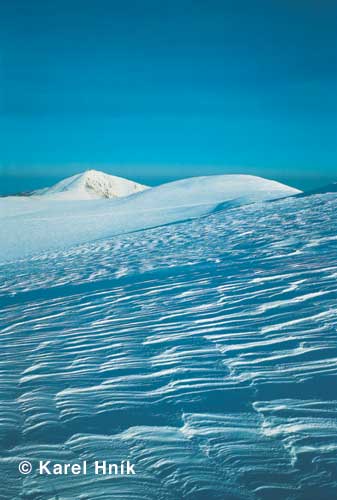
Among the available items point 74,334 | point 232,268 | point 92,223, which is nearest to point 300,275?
point 232,268

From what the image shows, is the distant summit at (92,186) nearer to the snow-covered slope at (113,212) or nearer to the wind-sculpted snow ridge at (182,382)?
the snow-covered slope at (113,212)

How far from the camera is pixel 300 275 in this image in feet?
16.4

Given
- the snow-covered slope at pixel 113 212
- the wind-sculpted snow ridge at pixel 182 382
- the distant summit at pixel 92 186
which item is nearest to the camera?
the wind-sculpted snow ridge at pixel 182 382

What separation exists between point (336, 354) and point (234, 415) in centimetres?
95

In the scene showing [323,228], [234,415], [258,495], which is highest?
[323,228]

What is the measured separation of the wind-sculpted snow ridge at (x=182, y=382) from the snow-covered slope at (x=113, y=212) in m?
7.00

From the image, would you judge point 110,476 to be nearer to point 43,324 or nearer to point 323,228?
point 43,324

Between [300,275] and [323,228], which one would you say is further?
[323,228]

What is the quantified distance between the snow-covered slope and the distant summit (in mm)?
93100

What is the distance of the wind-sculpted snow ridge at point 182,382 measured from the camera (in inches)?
86.0

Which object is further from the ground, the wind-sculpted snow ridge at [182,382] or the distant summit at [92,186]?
the distant summit at [92,186]

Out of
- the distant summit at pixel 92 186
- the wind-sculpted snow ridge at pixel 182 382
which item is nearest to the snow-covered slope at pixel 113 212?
the wind-sculpted snow ridge at pixel 182 382

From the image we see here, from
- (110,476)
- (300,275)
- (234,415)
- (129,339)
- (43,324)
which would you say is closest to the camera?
(110,476)

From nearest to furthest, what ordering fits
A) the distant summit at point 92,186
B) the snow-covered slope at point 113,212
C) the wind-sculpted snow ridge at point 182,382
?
the wind-sculpted snow ridge at point 182,382, the snow-covered slope at point 113,212, the distant summit at point 92,186
